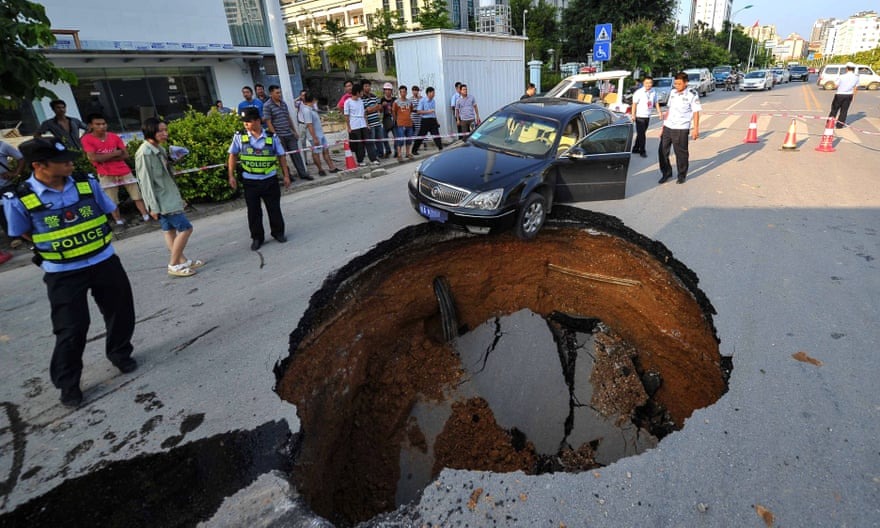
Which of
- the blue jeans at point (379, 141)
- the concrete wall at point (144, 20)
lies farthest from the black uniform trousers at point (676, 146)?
the concrete wall at point (144, 20)

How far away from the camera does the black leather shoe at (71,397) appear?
3.21 m

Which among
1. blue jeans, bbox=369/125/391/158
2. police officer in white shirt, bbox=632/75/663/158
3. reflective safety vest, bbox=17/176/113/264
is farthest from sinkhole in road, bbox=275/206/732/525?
police officer in white shirt, bbox=632/75/663/158

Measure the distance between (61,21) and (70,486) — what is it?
599 inches

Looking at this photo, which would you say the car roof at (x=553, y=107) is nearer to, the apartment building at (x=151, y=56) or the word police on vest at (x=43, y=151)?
the word police on vest at (x=43, y=151)

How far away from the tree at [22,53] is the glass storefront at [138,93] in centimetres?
960

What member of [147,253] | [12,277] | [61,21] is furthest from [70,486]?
[61,21]

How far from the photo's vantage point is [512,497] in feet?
7.95

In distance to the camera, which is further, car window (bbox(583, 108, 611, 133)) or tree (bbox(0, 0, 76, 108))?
car window (bbox(583, 108, 611, 133))

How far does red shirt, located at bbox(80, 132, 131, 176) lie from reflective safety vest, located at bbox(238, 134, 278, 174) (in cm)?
262

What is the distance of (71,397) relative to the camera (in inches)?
126

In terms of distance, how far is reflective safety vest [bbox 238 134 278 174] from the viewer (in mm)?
5402

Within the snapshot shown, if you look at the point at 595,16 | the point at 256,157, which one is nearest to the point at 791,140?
the point at 256,157

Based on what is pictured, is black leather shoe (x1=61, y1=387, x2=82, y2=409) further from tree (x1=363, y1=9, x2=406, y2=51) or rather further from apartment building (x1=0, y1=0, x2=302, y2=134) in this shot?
tree (x1=363, y1=9, x2=406, y2=51)

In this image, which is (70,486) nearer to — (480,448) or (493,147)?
(480,448)
